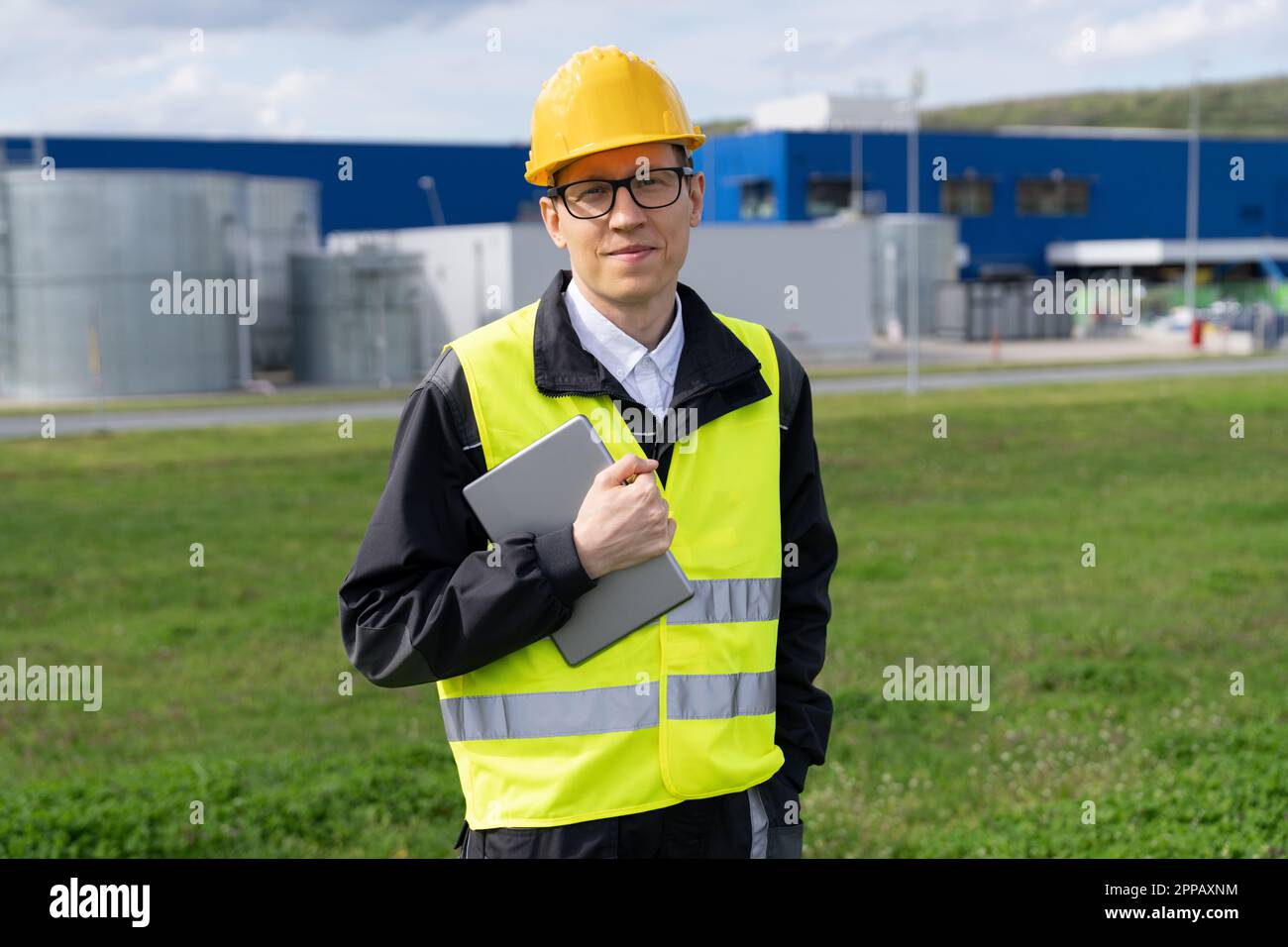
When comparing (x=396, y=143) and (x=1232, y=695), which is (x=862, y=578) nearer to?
(x=1232, y=695)

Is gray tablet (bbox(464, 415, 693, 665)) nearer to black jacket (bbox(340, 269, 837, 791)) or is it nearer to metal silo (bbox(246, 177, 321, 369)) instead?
black jacket (bbox(340, 269, 837, 791))

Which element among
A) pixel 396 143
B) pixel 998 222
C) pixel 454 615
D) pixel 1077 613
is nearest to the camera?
pixel 454 615

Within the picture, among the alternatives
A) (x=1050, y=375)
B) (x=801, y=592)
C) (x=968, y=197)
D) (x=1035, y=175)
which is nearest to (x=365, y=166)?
(x=968, y=197)

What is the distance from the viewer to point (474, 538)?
2.84 meters

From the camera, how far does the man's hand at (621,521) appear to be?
8.50ft

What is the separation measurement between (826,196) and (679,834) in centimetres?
5830

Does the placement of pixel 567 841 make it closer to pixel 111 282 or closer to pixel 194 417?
pixel 194 417

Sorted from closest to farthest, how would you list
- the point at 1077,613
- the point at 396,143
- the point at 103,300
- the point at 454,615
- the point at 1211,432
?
the point at 454,615 → the point at 1077,613 → the point at 1211,432 → the point at 103,300 → the point at 396,143

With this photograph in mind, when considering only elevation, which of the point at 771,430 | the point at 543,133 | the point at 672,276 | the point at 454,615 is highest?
the point at 543,133

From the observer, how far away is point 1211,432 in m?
21.7

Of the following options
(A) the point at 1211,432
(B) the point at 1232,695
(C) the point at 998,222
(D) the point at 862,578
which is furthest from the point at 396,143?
(B) the point at 1232,695

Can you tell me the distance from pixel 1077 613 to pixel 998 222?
185ft
